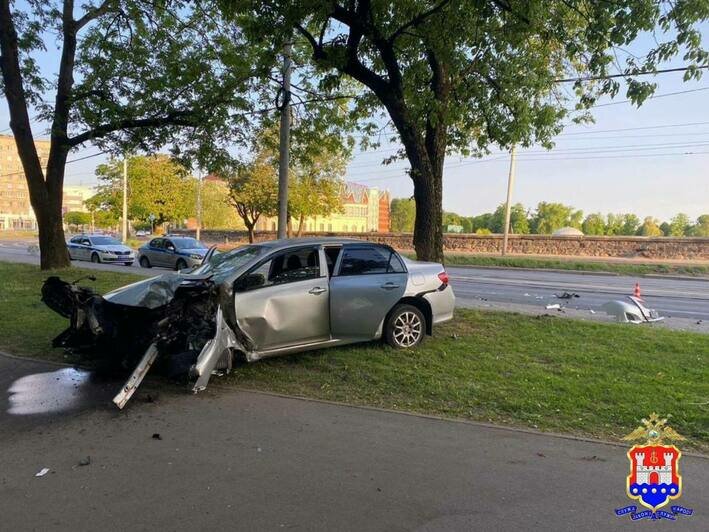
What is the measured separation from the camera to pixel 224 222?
66.3 meters

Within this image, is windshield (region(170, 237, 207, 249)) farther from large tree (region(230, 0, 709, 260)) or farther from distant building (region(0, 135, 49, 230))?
distant building (region(0, 135, 49, 230))

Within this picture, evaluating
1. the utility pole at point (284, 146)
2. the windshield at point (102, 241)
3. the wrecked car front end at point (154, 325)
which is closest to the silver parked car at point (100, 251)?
the windshield at point (102, 241)

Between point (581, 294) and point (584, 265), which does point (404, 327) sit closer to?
point (581, 294)

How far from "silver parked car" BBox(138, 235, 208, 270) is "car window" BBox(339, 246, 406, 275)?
1693 centimetres

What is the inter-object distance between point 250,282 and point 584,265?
2669cm

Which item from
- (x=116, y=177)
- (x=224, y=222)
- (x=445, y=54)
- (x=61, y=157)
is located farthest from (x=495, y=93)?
(x=224, y=222)

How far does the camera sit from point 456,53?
9.04m

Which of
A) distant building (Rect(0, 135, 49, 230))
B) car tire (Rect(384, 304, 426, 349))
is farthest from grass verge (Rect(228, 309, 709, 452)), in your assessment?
distant building (Rect(0, 135, 49, 230))

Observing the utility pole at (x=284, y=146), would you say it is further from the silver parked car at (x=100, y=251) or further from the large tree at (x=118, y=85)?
the silver parked car at (x=100, y=251)

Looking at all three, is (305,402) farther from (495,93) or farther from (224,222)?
(224,222)

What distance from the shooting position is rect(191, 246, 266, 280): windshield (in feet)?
19.7

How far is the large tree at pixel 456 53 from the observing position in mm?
7086

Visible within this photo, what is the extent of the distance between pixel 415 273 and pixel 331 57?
394 centimetres

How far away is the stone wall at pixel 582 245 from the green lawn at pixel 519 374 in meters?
27.5
